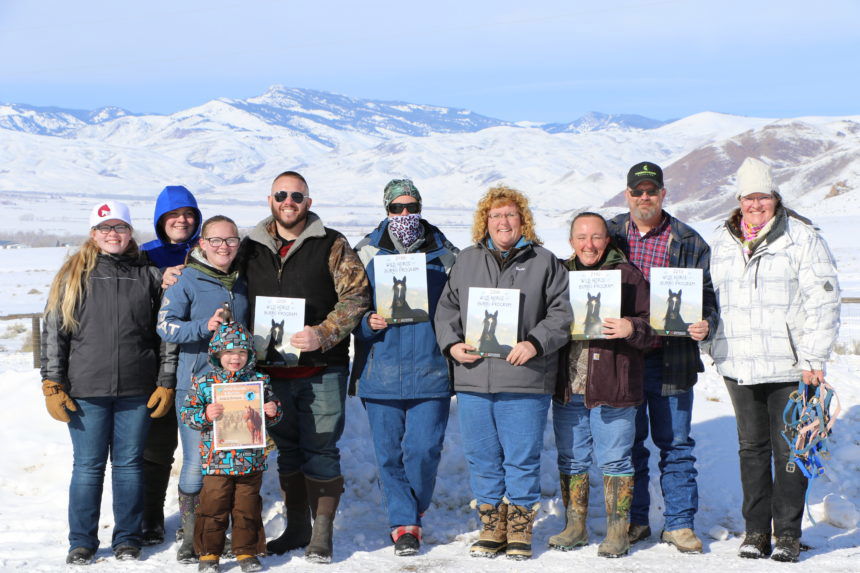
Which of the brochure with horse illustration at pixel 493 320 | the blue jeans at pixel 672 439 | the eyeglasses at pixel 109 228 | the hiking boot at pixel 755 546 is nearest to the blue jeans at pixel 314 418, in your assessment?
the brochure with horse illustration at pixel 493 320

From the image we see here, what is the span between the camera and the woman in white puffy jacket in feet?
15.6

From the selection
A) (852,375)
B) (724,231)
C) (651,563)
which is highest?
(724,231)

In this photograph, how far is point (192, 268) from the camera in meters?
4.85

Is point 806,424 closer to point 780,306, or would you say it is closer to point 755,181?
point 780,306

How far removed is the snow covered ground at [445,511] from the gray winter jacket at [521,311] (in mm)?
1011

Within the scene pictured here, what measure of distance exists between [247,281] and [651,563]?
2.75m

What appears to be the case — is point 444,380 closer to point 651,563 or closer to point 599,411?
point 599,411

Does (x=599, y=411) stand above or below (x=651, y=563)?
above

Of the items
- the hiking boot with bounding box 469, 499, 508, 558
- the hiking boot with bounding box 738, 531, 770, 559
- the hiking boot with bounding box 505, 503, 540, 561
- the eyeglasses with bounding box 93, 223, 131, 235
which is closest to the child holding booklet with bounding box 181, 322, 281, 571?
the eyeglasses with bounding box 93, 223, 131, 235

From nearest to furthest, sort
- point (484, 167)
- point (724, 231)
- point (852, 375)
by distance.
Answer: point (724, 231), point (852, 375), point (484, 167)

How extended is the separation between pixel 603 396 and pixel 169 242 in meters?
2.81

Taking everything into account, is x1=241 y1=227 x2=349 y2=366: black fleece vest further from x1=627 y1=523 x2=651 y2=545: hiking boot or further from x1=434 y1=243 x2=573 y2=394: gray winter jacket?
x1=627 y1=523 x2=651 y2=545: hiking boot

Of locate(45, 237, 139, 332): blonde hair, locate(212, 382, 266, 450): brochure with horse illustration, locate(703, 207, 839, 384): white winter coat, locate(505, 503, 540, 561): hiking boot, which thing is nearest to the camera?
locate(212, 382, 266, 450): brochure with horse illustration

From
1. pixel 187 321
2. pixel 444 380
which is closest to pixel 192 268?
pixel 187 321
